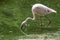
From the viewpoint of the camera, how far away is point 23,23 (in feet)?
15.6

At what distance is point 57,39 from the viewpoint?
167 inches

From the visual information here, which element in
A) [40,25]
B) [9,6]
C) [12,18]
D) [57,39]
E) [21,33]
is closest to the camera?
[57,39]

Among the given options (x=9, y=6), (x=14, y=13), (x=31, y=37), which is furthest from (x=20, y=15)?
(x=31, y=37)

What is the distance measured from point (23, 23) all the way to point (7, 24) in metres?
0.34

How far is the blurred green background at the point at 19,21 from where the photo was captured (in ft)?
14.7

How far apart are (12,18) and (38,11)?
26.3 inches

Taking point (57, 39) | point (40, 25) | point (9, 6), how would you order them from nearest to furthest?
point (57, 39)
point (40, 25)
point (9, 6)

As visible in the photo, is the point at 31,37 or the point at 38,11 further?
the point at 38,11

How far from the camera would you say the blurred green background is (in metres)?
4.48

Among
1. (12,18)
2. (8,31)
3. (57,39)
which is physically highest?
(12,18)

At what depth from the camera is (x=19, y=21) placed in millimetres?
5039

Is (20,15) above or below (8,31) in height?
above

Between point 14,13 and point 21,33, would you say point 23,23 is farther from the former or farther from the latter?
point 14,13

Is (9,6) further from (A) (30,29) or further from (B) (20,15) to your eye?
(A) (30,29)
